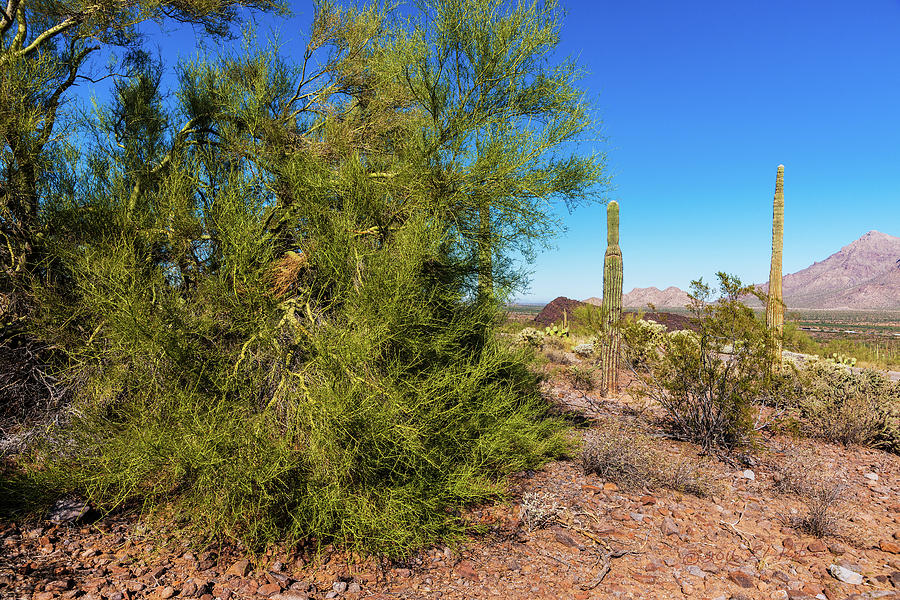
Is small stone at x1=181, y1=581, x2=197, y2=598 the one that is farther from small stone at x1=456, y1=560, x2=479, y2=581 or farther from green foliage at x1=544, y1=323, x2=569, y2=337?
green foliage at x1=544, y1=323, x2=569, y2=337

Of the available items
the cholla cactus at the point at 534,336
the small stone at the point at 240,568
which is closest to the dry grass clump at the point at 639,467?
the small stone at the point at 240,568

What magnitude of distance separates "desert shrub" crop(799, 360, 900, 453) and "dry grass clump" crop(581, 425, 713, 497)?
6.79 ft

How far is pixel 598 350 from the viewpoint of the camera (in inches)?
507

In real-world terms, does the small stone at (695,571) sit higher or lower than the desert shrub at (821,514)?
lower

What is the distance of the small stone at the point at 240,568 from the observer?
3262mm

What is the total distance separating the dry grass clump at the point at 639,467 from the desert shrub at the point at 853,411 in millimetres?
2069

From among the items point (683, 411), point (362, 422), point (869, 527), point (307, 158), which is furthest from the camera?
point (683, 411)

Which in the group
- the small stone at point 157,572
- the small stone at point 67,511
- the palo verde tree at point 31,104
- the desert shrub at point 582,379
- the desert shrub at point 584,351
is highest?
the palo verde tree at point 31,104

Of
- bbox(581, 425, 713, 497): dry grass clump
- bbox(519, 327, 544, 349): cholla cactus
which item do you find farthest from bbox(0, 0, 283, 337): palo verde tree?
bbox(519, 327, 544, 349): cholla cactus

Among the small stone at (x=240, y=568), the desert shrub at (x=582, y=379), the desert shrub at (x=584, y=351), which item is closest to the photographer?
the small stone at (x=240, y=568)

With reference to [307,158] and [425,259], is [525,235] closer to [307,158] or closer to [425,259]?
[425,259]

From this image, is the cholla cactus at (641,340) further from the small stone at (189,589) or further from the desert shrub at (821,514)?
the small stone at (189,589)

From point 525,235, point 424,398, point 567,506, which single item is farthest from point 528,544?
point 525,235

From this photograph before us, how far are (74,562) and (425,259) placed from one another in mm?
3159
